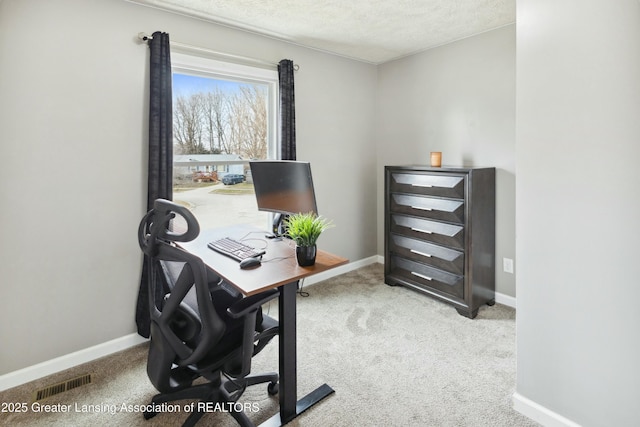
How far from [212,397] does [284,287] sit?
2.28ft

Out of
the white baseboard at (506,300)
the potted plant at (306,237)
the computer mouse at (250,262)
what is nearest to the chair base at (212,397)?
the computer mouse at (250,262)

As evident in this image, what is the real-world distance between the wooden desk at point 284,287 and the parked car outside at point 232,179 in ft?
3.76

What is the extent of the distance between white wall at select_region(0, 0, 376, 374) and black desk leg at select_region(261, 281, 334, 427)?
1.40m

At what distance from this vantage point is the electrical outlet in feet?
9.75

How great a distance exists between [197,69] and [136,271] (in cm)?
164

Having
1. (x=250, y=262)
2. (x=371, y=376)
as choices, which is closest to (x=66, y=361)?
(x=250, y=262)

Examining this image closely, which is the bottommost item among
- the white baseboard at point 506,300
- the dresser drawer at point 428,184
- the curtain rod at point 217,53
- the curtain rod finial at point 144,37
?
the white baseboard at point 506,300

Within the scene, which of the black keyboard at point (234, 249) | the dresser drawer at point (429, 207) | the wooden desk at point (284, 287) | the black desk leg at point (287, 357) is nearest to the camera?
the wooden desk at point (284, 287)

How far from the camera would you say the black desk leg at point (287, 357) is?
65.4 inches

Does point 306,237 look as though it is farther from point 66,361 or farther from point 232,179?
point 66,361

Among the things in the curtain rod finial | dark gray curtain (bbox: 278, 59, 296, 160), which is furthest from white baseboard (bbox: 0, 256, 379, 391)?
the curtain rod finial

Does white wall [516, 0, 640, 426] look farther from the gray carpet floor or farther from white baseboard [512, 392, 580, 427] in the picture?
the gray carpet floor

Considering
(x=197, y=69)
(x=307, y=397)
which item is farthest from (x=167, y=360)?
(x=197, y=69)

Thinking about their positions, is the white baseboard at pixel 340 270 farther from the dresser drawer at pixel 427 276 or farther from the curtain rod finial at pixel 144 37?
the curtain rod finial at pixel 144 37
